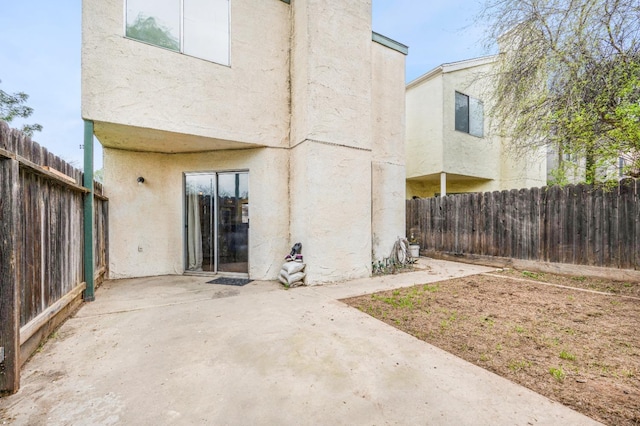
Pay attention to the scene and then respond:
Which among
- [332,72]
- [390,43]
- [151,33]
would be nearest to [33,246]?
[151,33]

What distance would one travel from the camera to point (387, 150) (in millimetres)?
6609

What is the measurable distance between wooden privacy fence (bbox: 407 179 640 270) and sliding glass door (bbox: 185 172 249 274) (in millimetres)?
5761

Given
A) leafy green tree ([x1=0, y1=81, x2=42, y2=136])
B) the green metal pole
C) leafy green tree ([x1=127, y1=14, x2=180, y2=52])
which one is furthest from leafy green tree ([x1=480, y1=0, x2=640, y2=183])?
leafy green tree ([x1=0, y1=81, x2=42, y2=136])

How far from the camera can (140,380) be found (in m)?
2.06

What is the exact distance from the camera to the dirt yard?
1920 mm

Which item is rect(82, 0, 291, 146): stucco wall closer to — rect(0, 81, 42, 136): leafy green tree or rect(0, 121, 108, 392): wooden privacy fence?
rect(0, 121, 108, 392): wooden privacy fence

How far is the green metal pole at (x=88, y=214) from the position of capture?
13.0 feet

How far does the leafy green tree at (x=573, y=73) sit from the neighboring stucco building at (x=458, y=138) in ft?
9.09

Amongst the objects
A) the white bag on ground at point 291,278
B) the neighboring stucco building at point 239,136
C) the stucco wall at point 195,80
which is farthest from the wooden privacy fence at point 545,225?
the stucco wall at point 195,80

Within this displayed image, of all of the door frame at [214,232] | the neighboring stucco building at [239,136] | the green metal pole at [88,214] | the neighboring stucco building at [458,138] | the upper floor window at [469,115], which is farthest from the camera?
the upper floor window at [469,115]

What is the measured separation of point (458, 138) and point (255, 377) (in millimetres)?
10066

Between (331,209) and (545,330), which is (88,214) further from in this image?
(545,330)

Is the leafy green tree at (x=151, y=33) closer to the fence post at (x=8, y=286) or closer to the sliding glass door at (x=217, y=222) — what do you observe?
the sliding glass door at (x=217, y=222)

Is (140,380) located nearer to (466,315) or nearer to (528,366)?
(528,366)
